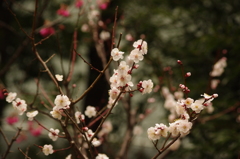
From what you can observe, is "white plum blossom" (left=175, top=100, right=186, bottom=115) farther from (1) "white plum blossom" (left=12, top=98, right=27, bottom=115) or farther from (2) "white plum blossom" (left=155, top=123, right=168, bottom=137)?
(1) "white plum blossom" (left=12, top=98, right=27, bottom=115)

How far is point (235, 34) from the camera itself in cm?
260

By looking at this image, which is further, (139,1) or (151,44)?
(139,1)

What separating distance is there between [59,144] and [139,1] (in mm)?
2302

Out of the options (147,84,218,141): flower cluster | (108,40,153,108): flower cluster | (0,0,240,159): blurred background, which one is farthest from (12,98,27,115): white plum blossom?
(0,0,240,159): blurred background

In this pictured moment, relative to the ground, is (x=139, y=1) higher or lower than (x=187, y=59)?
higher

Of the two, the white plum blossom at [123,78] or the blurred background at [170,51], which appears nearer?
the white plum blossom at [123,78]

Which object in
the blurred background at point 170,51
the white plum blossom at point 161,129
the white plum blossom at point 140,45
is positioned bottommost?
the white plum blossom at point 161,129

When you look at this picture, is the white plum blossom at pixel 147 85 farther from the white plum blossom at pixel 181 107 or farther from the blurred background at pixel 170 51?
the blurred background at pixel 170 51

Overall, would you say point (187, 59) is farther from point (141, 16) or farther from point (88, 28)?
point (88, 28)

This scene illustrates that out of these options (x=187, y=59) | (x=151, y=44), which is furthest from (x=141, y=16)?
(x=187, y=59)

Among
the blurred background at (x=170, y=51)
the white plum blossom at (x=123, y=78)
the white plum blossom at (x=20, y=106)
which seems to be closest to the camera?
the white plum blossom at (x=123, y=78)

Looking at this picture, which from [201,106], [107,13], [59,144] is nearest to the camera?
[201,106]

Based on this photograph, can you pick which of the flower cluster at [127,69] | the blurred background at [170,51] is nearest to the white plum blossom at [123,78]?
the flower cluster at [127,69]

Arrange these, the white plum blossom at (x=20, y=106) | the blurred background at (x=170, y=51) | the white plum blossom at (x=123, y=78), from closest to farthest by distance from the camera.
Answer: the white plum blossom at (x=123, y=78)
the white plum blossom at (x=20, y=106)
the blurred background at (x=170, y=51)
